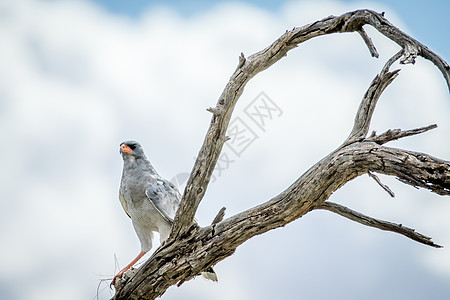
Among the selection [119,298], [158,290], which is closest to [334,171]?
[158,290]

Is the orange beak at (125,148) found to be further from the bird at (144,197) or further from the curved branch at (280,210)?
the curved branch at (280,210)

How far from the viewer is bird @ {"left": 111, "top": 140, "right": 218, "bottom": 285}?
6.23 meters

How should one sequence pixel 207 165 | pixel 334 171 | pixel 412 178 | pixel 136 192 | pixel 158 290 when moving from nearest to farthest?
1. pixel 412 178
2. pixel 334 171
3. pixel 207 165
4. pixel 158 290
5. pixel 136 192

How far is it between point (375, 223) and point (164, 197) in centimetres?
244

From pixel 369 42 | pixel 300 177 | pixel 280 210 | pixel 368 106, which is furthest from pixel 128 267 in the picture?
pixel 369 42

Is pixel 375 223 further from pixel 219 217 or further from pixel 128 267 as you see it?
pixel 128 267

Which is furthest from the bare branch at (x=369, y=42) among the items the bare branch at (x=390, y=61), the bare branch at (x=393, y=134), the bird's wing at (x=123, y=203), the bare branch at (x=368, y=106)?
the bird's wing at (x=123, y=203)

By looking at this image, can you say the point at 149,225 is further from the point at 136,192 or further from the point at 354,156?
the point at 354,156

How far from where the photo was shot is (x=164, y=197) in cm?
626

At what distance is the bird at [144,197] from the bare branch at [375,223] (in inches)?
77.5

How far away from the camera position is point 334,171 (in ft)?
14.2

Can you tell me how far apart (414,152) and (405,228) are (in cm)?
79

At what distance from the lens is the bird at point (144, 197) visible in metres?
6.23

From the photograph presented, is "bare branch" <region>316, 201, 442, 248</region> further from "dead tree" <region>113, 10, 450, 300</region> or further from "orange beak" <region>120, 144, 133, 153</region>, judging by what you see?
"orange beak" <region>120, 144, 133, 153</region>
